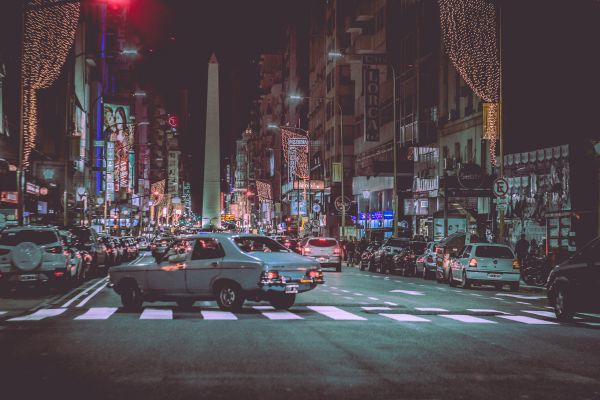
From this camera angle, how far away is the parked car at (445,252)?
36.3 metres

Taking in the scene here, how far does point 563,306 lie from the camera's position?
61.4 feet

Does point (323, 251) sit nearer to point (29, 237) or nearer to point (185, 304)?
point (29, 237)

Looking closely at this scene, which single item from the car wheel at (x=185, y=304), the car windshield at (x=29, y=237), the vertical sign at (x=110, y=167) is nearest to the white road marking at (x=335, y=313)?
the car wheel at (x=185, y=304)

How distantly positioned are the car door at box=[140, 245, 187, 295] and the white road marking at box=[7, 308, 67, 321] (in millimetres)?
1861

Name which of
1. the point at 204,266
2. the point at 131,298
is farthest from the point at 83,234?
the point at 204,266

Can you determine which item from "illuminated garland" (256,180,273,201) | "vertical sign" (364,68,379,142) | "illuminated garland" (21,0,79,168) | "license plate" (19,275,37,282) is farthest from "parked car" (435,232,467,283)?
"illuminated garland" (256,180,273,201)

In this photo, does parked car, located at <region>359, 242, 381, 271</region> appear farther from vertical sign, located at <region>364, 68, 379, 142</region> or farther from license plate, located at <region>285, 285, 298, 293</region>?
license plate, located at <region>285, 285, 298, 293</region>

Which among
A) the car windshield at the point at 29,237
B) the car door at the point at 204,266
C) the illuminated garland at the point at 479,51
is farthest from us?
the illuminated garland at the point at 479,51

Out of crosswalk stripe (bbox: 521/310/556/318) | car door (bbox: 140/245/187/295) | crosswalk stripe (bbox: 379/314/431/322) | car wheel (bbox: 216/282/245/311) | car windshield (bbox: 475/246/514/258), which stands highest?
car windshield (bbox: 475/246/514/258)

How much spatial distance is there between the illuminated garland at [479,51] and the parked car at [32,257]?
25.5 meters

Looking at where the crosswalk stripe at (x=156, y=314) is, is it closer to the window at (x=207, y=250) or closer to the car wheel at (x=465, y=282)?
the window at (x=207, y=250)

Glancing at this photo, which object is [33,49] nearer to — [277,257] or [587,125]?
[587,125]

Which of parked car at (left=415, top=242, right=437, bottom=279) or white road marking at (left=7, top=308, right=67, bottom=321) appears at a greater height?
parked car at (left=415, top=242, right=437, bottom=279)

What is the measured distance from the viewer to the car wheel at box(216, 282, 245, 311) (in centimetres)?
1958
